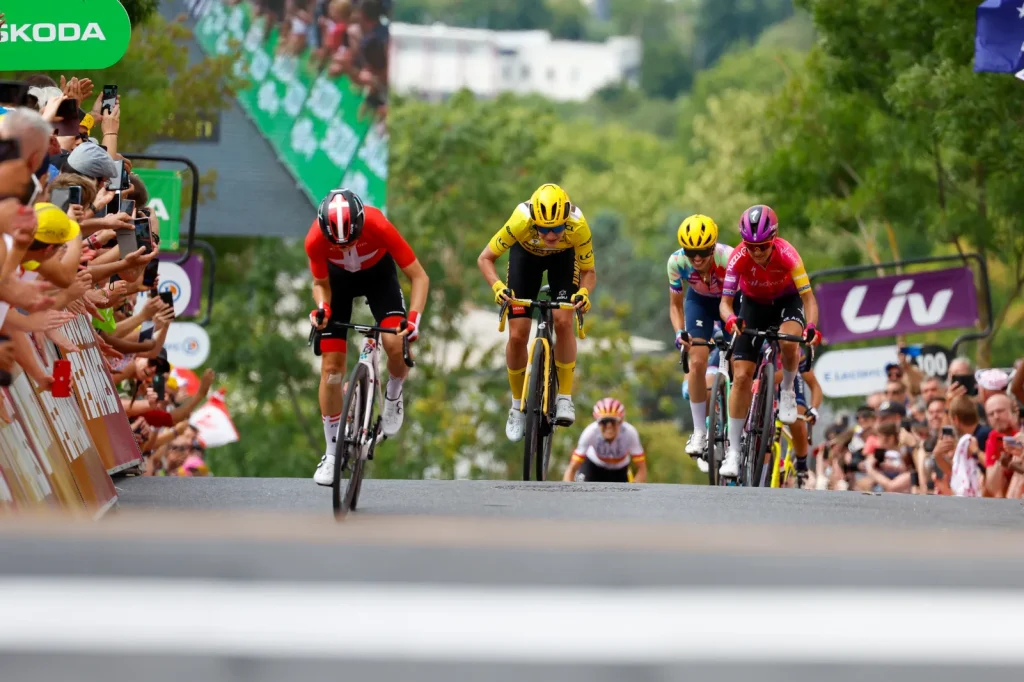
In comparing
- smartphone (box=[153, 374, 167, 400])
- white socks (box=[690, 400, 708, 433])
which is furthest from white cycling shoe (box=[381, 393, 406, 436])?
smartphone (box=[153, 374, 167, 400])

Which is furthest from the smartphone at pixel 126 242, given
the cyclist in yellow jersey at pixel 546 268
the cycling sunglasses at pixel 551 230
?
the cycling sunglasses at pixel 551 230

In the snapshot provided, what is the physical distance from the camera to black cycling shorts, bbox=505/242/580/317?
13.5 meters

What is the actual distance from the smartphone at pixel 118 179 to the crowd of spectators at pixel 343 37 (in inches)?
786

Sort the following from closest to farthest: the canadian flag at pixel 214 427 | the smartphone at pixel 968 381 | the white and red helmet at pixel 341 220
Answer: the white and red helmet at pixel 341 220, the smartphone at pixel 968 381, the canadian flag at pixel 214 427

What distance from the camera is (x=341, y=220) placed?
374 inches

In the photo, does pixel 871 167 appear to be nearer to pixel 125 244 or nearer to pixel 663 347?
pixel 125 244

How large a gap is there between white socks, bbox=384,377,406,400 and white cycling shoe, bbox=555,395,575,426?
8.95 ft

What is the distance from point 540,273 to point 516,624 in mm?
10763

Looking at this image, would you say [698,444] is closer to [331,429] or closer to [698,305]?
[698,305]

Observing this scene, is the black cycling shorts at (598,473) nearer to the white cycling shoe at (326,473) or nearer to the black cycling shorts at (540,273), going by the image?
the black cycling shorts at (540,273)

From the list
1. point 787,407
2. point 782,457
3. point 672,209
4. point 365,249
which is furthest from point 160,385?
point 672,209

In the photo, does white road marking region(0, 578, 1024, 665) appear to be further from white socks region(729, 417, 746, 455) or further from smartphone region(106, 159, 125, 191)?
white socks region(729, 417, 746, 455)

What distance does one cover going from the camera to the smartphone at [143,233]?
1309cm

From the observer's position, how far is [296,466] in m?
53.7
